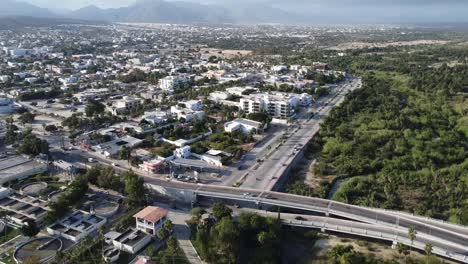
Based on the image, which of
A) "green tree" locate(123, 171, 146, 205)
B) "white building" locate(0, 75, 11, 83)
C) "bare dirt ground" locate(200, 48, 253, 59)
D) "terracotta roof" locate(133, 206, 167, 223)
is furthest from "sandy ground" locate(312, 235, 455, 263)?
"bare dirt ground" locate(200, 48, 253, 59)

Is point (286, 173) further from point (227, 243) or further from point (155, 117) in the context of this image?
point (155, 117)

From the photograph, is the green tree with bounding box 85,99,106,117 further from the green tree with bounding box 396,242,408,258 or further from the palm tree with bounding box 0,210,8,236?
the green tree with bounding box 396,242,408,258

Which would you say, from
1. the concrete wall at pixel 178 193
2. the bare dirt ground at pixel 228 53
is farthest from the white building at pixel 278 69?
the concrete wall at pixel 178 193

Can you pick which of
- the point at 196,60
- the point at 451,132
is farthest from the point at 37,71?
the point at 451,132

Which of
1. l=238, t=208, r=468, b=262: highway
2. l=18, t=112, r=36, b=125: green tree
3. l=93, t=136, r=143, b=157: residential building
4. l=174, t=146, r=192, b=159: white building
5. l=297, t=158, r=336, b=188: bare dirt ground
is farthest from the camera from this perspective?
l=18, t=112, r=36, b=125: green tree

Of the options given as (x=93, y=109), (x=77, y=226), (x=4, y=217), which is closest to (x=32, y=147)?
(x=4, y=217)
